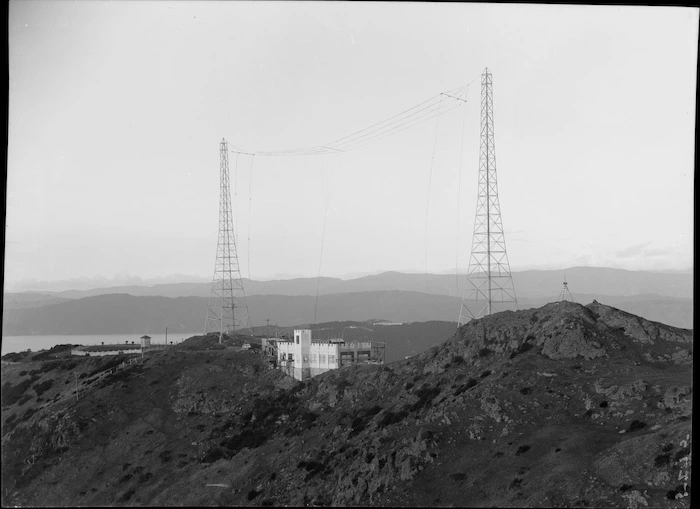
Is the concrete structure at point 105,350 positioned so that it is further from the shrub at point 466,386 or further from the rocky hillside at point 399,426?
the shrub at point 466,386

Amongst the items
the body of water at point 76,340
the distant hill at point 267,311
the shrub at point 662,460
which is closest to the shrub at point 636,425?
the shrub at point 662,460

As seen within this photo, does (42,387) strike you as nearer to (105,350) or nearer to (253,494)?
(105,350)

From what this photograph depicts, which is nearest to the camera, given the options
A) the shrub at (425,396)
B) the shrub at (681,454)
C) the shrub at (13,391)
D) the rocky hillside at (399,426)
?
the shrub at (681,454)

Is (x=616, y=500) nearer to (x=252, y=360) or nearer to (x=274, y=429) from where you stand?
(x=274, y=429)

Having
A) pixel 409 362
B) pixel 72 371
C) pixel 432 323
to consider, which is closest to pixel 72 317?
pixel 72 371

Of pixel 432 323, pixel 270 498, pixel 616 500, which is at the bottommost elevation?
pixel 270 498

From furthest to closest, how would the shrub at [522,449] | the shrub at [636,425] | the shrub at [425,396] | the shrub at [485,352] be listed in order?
the shrub at [485,352]
the shrub at [425,396]
the shrub at [522,449]
the shrub at [636,425]
